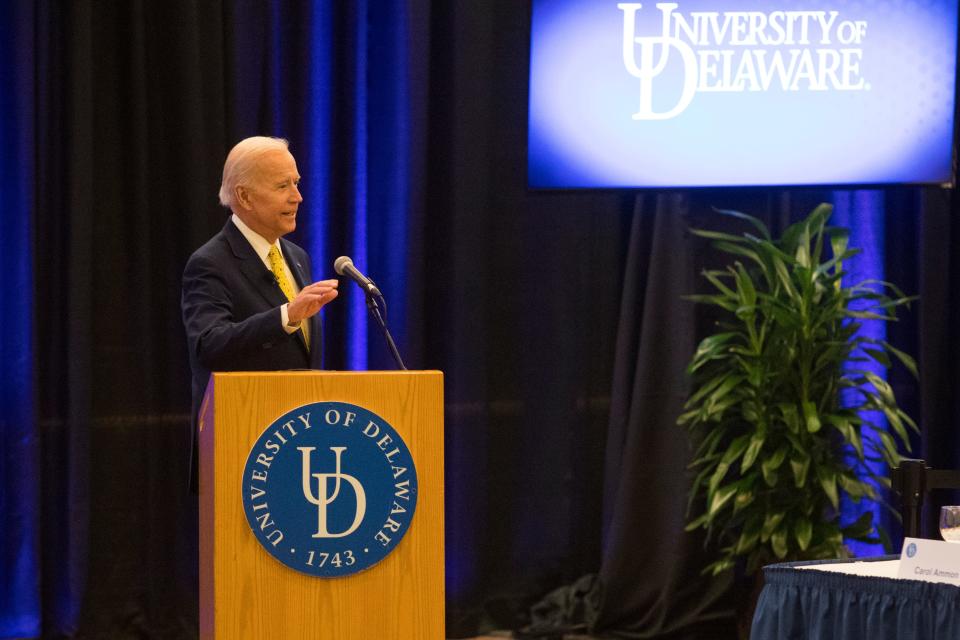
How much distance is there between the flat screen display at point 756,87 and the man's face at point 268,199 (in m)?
1.35

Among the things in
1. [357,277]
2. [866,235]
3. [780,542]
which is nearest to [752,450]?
[780,542]

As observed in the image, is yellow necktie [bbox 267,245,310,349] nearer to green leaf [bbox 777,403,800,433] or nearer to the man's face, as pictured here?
the man's face

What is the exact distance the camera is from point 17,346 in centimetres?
409

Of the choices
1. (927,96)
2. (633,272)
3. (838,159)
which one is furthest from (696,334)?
(927,96)

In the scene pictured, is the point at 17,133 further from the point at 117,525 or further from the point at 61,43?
the point at 117,525

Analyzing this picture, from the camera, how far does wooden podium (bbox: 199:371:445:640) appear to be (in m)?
2.24

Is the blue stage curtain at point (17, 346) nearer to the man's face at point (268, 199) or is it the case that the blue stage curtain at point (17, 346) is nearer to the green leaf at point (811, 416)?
the man's face at point (268, 199)

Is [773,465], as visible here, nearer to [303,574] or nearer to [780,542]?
[780,542]

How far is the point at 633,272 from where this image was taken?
4.50 m

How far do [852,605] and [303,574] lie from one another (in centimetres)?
98

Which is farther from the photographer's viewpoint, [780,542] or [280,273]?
[780,542]

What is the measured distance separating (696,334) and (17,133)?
8.10ft

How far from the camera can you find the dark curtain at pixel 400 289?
4.11m

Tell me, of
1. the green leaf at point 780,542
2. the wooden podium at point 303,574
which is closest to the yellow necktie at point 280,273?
the wooden podium at point 303,574
